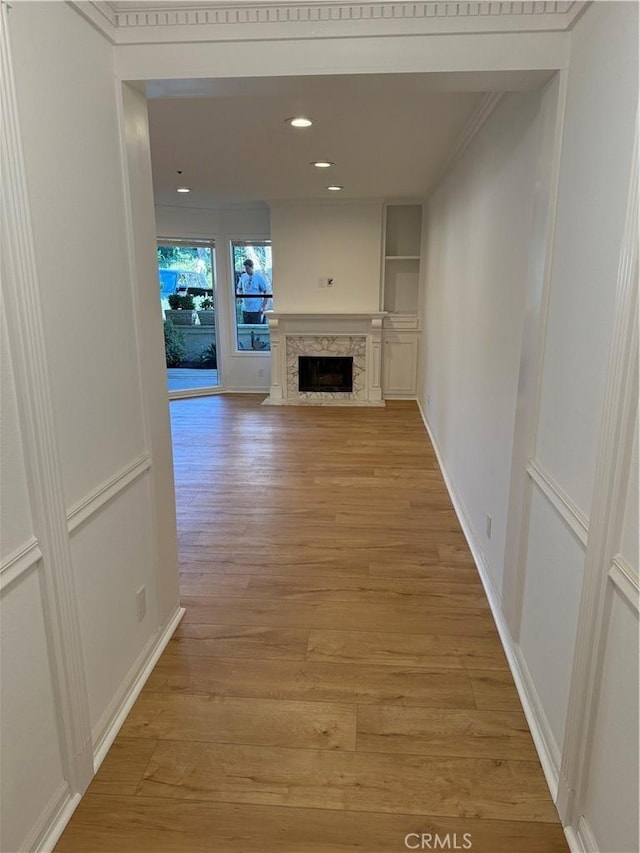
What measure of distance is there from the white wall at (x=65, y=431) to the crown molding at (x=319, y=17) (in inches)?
4.9

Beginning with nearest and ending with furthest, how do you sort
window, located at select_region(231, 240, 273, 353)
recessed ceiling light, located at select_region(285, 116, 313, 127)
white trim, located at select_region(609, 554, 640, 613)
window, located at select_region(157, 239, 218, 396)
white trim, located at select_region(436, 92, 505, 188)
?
white trim, located at select_region(609, 554, 640, 613)
white trim, located at select_region(436, 92, 505, 188)
recessed ceiling light, located at select_region(285, 116, 313, 127)
window, located at select_region(157, 239, 218, 396)
window, located at select_region(231, 240, 273, 353)

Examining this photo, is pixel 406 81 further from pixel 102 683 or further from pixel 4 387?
pixel 102 683

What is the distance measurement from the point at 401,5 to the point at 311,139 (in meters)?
2.13

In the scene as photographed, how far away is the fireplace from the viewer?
7.20m

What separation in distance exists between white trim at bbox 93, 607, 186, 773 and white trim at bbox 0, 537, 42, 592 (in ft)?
2.52

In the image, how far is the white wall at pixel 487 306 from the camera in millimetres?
2307

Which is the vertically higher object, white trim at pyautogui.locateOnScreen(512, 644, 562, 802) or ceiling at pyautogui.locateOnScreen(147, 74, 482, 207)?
ceiling at pyautogui.locateOnScreen(147, 74, 482, 207)

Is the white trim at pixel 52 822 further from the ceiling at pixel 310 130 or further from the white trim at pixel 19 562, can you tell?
the ceiling at pixel 310 130

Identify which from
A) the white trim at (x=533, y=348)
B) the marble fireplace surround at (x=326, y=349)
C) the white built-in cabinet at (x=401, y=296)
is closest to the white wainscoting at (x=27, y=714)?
Result: the white trim at (x=533, y=348)

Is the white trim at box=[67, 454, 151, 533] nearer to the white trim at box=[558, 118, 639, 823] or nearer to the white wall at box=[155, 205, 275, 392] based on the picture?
the white trim at box=[558, 118, 639, 823]

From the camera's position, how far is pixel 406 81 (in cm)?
184

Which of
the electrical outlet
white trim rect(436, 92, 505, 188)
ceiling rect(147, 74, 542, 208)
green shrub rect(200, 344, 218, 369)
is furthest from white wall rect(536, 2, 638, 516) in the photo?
green shrub rect(200, 344, 218, 369)

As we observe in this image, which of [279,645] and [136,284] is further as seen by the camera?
[279,645]

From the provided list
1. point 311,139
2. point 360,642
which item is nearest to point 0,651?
point 360,642
